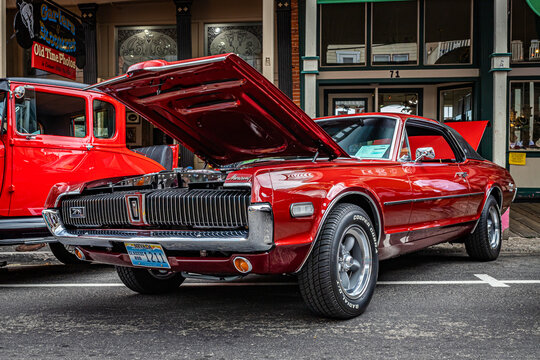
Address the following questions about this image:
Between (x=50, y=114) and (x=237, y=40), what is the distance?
7.51 m

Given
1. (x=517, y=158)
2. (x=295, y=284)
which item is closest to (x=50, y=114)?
(x=295, y=284)

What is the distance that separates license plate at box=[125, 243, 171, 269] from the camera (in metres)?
3.42

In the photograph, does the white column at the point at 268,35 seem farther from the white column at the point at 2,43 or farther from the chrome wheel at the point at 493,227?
the chrome wheel at the point at 493,227

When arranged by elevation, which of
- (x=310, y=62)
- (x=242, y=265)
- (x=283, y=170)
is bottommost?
(x=242, y=265)

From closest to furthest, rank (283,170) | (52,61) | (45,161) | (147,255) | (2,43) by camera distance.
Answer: (283,170)
(147,255)
(45,161)
(52,61)
(2,43)

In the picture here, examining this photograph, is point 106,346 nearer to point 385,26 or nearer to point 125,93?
point 125,93

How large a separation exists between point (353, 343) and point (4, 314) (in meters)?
2.62

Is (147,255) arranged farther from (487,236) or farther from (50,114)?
(487,236)

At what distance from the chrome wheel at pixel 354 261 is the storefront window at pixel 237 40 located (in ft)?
30.4

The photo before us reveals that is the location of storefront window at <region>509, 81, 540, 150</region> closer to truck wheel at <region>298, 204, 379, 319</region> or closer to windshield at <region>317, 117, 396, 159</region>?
windshield at <region>317, 117, 396, 159</region>

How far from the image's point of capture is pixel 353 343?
10.5 feet

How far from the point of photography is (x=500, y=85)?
10852mm

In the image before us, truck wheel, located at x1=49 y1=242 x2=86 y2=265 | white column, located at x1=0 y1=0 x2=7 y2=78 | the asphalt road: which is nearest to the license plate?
the asphalt road

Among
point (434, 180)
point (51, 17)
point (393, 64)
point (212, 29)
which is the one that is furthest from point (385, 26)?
point (434, 180)
